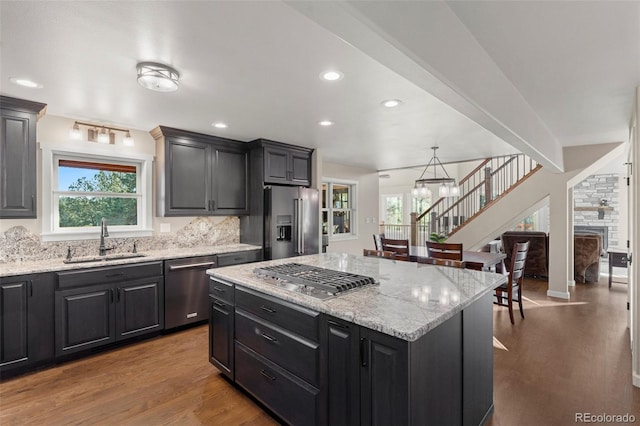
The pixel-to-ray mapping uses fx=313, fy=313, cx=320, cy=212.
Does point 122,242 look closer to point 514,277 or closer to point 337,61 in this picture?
point 337,61

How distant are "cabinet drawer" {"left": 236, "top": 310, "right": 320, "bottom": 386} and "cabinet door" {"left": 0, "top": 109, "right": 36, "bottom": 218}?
240 centimetres

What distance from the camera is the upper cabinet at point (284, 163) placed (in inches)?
175

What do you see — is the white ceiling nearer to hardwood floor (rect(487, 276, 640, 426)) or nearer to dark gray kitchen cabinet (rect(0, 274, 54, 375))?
dark gray kitchen cabinet (rect(0, 274, 54, 375))

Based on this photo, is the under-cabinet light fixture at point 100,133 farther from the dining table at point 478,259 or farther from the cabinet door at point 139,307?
the dining table at point 478,259

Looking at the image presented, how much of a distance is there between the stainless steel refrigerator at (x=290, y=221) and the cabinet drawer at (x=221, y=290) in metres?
1.78

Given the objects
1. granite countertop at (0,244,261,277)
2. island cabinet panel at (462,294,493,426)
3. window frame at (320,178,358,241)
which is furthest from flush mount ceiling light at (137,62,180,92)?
window frame at (320,178,358,241)

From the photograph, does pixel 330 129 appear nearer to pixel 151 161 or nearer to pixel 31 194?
pixel 151 161

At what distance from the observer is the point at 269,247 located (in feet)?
14.5

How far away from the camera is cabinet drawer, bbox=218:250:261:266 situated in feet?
13.1

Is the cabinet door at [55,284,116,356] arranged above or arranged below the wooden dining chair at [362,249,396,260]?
below

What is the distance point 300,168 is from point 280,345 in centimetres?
334

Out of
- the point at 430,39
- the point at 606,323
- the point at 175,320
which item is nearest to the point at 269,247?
the point at 175,320

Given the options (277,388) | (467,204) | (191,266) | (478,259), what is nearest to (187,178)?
(191,266)

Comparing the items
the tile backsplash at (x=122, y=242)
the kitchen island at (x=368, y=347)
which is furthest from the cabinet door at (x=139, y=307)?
the kitchen island at (x=368, y=347)
